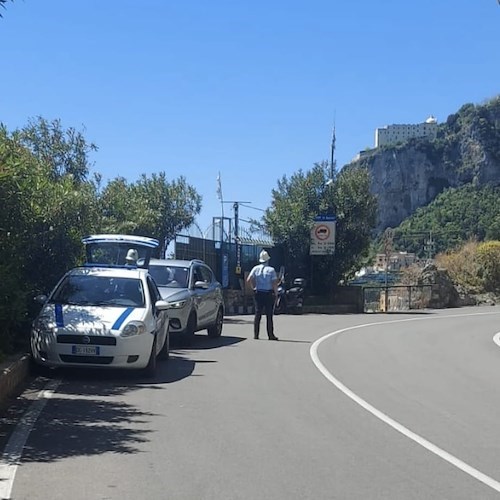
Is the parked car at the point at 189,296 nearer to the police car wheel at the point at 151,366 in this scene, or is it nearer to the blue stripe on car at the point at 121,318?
the blue stripe on car at the point at 121,318

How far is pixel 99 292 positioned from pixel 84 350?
160cm

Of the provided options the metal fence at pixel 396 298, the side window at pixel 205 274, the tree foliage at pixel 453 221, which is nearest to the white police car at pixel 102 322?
the side window at pixel 205 274

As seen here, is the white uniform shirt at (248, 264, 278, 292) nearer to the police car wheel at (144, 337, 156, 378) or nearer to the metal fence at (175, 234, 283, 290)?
the police car wheel at (144, 337, 156, 378)

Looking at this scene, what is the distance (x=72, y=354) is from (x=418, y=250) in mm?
58683

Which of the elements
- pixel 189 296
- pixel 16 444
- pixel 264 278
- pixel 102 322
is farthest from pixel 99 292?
pixel 264 278

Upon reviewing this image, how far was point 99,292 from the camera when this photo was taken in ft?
41.1

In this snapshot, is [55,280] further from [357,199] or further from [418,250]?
[418,250]

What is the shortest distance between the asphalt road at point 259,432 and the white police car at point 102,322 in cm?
34

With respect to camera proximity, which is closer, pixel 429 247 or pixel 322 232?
pixel 322 232

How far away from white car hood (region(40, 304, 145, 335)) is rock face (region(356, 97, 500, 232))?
73.7 metres

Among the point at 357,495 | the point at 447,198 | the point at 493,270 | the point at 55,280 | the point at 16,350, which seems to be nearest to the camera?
the point at 357,495

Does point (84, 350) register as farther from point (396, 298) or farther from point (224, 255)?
point (396, 298)

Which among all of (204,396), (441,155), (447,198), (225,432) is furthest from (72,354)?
(441,155)

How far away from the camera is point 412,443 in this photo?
309 inches
